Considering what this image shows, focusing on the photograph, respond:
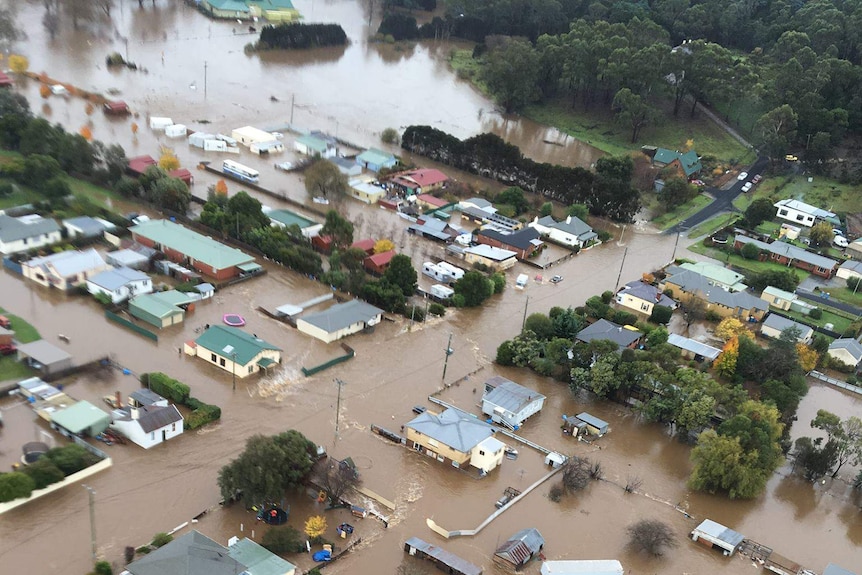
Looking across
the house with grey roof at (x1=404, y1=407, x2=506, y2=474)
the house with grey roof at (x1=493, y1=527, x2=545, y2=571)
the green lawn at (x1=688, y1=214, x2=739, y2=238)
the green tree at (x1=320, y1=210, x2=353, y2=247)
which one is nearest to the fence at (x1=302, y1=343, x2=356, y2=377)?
the house with grey roof at (x1=404, y1=407, x2=506, y2=474)

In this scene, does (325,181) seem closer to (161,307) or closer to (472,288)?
(472,288)

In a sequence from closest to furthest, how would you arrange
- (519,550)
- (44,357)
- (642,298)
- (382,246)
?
(519,550) → (44,357) → (642,298) → (382,246)

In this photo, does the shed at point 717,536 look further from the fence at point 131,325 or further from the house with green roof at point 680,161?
the house with green roof at point 680,161

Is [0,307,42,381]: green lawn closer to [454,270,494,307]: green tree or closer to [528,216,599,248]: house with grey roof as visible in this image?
[454,270,494,307]: green tree

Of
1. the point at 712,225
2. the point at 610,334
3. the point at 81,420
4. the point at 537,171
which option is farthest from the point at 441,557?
the point at 712,225

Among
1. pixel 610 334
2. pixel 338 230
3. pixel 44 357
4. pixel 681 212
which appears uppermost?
pixel 338 230

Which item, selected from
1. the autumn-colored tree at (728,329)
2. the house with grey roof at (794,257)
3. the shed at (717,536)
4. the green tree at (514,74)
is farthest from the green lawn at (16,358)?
the green tree at (514,74)
